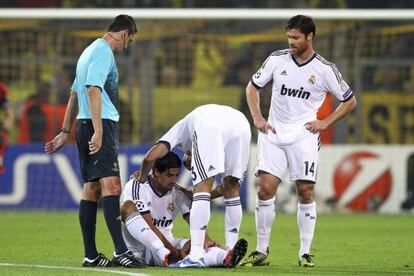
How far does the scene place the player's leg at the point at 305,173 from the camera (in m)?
10.8

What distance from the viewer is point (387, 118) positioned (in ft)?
68.8

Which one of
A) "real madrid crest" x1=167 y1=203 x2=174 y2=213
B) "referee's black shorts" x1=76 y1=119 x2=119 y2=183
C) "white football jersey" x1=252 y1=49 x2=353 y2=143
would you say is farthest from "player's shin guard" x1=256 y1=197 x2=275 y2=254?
"referee's black shorts" x1=76 y1=119 x2=119 y2=183

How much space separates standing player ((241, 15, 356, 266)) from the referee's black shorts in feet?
4.55

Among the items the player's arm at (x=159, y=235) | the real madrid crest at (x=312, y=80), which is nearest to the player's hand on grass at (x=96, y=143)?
the player's arm at (x=159, y=235)

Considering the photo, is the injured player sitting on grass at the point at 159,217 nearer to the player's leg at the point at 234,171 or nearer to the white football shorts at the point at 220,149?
the player's leg at the point at 234,171

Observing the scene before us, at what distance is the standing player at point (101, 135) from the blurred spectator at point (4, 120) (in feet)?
30.9

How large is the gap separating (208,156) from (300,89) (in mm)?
1491

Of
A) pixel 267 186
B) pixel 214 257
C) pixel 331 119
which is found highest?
pixel 331 119

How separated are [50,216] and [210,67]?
15.4ft

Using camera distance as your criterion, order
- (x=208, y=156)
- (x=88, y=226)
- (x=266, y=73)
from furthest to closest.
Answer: (x=266, y=73) < (x=88, y=226) < (x=208, y=156)

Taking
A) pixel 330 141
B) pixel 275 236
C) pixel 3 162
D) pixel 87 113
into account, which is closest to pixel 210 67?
pixel 330 141

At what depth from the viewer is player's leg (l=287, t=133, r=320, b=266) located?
35.4 ft

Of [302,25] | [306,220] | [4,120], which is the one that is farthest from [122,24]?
[4,120]

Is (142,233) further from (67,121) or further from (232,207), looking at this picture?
(67,121)
